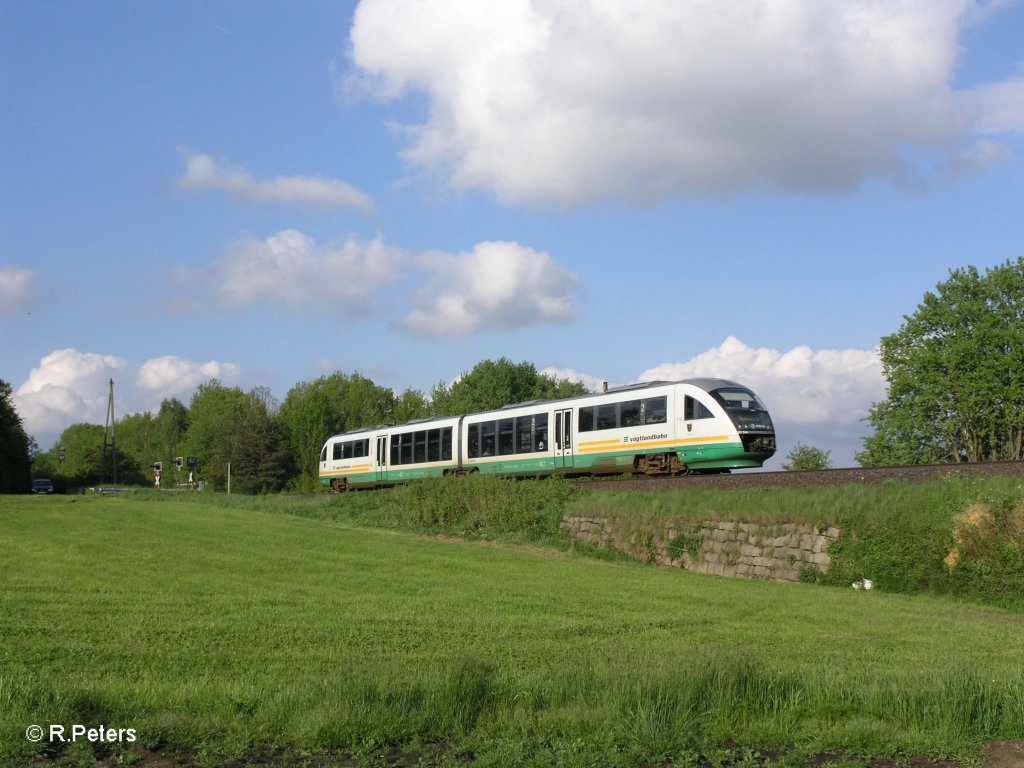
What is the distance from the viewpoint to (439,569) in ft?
64.6

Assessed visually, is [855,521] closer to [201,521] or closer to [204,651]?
[204,651]

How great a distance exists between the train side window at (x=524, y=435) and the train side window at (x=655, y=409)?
6.09m

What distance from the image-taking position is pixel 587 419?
32.5 metres

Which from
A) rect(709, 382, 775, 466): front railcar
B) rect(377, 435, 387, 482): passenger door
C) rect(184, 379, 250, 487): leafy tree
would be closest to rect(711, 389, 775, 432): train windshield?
rect(709, 382, 775, 466): front railcar

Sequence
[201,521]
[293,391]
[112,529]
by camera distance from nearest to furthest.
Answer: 1. [112,529]
2. [201,521]
3. [293,391]

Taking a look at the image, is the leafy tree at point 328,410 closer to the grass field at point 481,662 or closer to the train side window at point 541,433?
the train side window at point 541,433

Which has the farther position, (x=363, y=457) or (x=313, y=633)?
(x=363, y=457)

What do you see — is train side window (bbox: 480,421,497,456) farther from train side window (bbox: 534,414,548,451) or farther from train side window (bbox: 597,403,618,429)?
train side window (bbox: 597,403,618,429)

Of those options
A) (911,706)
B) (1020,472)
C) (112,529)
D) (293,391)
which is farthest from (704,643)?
(293,391)

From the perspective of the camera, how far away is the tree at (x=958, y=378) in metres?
50.8

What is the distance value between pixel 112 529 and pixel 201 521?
5.21 m

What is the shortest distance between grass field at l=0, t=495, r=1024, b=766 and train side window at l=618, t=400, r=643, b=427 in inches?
430

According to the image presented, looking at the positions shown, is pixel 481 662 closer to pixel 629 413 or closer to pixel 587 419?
pixel 629 413

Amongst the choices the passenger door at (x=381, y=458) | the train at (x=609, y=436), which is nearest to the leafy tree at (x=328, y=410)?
the passenger door at (x=381, y=458)
